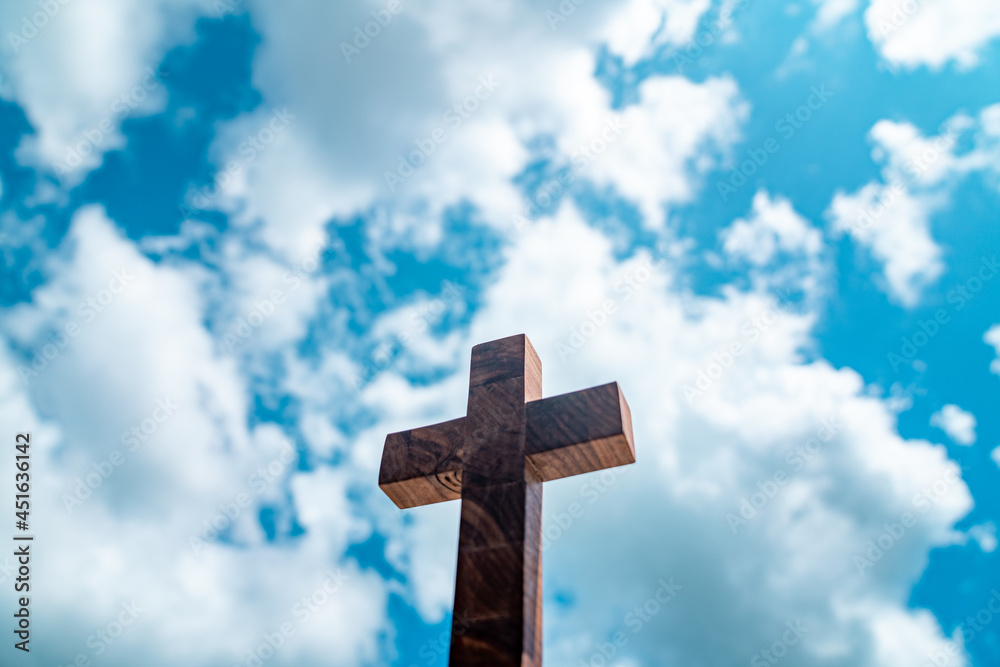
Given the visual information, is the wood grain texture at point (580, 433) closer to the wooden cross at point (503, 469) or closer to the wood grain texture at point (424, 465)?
the wooden cross at point (503, 469)

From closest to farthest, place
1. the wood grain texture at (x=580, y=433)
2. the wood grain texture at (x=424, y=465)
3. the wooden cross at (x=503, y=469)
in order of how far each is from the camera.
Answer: the wooden cross at (x=503, y=469)
the wood grain texture at (x=580, y=433)
the wood grain texture at (x=424, y=465)

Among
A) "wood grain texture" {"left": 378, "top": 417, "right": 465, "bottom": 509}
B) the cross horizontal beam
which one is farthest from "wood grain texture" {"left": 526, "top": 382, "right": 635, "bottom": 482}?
"wood grain texture" {"left": 378, "top": 417, "right": 465, "bottom": 509}

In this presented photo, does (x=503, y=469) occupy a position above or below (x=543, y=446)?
below

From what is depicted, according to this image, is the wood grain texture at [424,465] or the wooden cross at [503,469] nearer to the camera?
the wooden cross at [503,469]

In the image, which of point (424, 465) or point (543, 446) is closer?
point (543, 446)

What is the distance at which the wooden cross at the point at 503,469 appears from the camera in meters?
4.59

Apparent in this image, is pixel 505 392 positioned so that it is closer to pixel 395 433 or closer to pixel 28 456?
pixel 395 433

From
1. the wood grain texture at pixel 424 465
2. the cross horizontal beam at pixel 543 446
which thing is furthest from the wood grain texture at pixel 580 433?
the wood grain texture at pixel 424 465

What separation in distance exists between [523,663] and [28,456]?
792 centimetres

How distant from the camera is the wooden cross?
459cm

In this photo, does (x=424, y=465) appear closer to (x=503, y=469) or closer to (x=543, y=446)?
(x=503, y=469)

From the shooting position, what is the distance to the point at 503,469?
5.51 metres

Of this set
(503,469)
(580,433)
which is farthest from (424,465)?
(580,433)

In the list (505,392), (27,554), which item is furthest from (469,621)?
A: (27,554)
